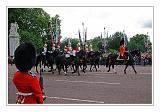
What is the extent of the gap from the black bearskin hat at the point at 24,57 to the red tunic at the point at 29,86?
89 mm

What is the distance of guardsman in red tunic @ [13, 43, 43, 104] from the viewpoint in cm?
450

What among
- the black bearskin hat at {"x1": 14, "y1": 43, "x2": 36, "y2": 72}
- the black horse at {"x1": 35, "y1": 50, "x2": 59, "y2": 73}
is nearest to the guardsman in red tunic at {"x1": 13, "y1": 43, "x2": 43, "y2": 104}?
the black bearskin hat at {"x1": 14, "y1": 43, "x2": 36, "y2": 72}

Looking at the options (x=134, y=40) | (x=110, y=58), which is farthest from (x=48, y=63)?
(x=134, y=40)

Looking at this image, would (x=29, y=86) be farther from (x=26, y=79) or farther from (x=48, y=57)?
(x=48, y=57)

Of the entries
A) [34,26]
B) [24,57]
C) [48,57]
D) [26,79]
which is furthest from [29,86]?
[34,26]

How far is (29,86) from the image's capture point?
14.7ft

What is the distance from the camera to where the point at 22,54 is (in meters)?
4.70

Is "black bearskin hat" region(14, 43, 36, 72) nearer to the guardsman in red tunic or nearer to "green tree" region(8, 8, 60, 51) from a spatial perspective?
the guardsman in red tunic

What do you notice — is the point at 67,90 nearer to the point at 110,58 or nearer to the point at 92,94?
the point at 92,94

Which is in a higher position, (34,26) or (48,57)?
(34,26)

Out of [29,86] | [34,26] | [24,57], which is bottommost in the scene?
[29,86]

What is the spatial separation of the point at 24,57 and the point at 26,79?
13.4 inches

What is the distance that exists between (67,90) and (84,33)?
12325mm

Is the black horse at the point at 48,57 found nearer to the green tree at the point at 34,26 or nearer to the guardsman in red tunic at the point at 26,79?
the guardsman in red tunic at the point at 26,79
